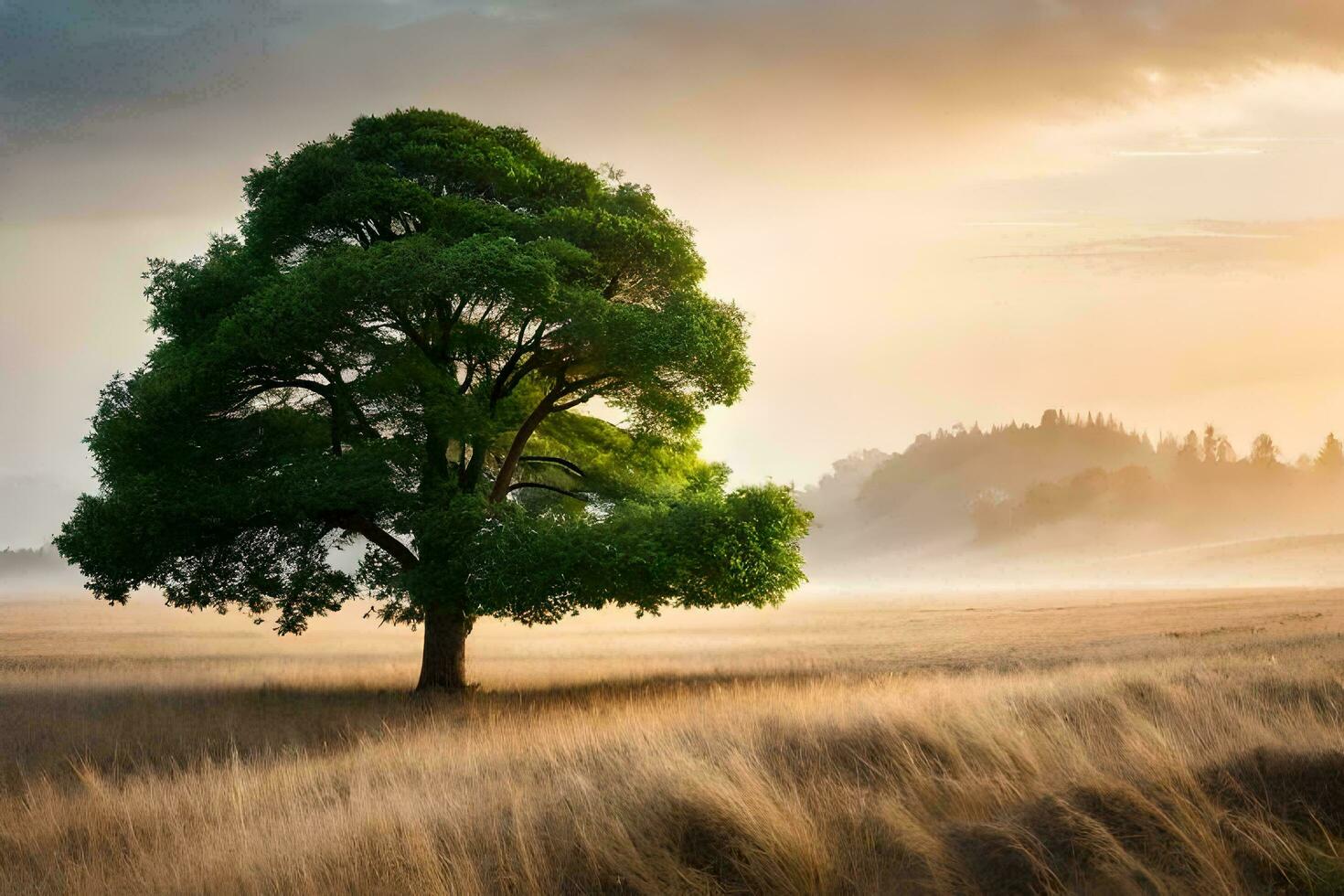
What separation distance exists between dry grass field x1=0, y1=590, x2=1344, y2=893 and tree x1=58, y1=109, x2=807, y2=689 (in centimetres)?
255

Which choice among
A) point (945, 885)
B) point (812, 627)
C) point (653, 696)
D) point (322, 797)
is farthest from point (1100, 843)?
point (812, 627)

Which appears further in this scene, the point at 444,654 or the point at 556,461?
the point at 556,461

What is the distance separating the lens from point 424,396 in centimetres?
2248

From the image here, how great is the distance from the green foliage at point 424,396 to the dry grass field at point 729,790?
2615 millimetres

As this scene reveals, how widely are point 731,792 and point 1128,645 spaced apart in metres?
25.5

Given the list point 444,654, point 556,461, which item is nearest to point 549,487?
point 556,461

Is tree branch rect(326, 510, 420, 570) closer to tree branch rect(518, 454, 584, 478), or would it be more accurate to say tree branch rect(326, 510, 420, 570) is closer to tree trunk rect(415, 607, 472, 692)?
tree trunk rect(415, 607, 472, 692)

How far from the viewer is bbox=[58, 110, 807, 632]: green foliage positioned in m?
20.3

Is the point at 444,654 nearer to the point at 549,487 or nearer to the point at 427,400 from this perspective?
the point at 549,487

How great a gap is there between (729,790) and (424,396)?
15.8 meters

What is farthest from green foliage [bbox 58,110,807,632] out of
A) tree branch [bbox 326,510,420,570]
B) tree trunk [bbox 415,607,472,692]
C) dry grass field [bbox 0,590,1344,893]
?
dry grass field [bbox 0,590,1344,893]

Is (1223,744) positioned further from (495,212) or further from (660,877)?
(495,212)

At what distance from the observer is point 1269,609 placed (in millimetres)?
45719

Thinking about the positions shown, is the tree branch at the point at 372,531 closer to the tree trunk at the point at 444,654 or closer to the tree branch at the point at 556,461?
the tree trunk at the point at 444,654
